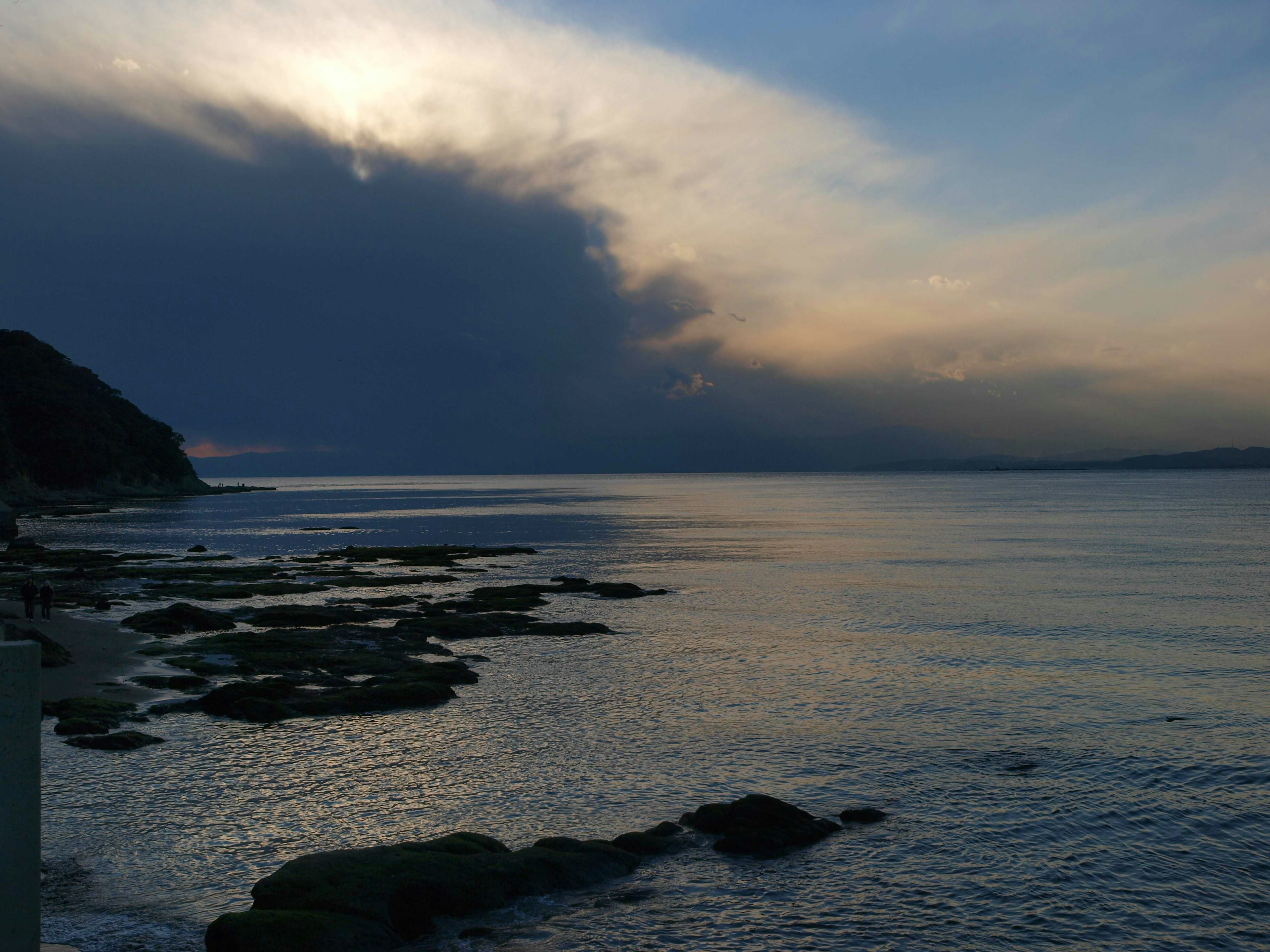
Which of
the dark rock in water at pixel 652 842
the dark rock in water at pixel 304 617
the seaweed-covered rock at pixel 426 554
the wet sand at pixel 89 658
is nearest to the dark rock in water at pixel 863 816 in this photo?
the dark rock in water at pixel 652 842

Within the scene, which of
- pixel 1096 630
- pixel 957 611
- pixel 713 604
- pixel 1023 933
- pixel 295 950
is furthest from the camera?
pixel 713 604

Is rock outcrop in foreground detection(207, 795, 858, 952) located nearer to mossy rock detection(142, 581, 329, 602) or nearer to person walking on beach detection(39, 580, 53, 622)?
person walking on beach detection(39, 580, 53, 622)

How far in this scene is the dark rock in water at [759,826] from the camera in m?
15.8

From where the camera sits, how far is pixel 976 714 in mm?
24688

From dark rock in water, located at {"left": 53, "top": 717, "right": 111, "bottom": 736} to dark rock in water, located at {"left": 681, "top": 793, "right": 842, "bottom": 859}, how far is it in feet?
50.8

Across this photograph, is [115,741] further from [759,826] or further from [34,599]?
[34,599]

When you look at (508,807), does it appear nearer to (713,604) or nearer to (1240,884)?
(1240,884)

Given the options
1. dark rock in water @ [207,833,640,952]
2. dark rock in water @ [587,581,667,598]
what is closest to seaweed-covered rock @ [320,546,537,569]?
dark rock in water @ [587,581,667,598]

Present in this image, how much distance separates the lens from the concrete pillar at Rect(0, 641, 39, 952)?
8.73 meters

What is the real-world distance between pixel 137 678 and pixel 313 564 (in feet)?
142

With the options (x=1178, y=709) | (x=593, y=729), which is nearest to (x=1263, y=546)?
(x=1178, y=709)

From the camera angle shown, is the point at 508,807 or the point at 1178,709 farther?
the point at 1178,709

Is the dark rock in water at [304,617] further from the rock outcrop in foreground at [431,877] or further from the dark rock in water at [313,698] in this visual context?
the rock outcrop in foreground at [431,877]

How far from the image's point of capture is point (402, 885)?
13.4m
